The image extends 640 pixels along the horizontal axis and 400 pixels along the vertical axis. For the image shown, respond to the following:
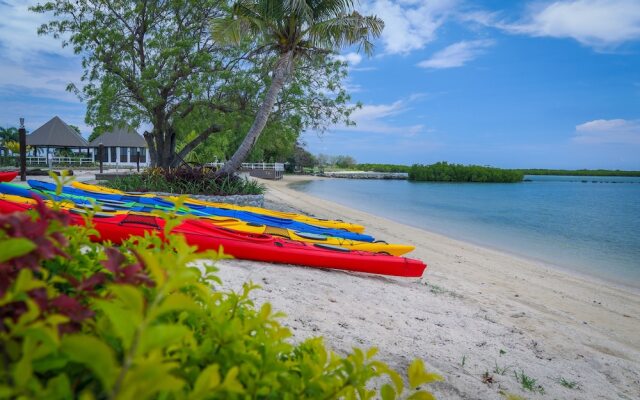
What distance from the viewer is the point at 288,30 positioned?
41.8 feet

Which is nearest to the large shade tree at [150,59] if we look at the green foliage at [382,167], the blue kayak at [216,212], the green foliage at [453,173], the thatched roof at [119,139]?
the blue kayak at [216,212]

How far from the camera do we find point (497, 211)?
81.6 ft

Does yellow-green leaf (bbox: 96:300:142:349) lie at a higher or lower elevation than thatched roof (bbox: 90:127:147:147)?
lower

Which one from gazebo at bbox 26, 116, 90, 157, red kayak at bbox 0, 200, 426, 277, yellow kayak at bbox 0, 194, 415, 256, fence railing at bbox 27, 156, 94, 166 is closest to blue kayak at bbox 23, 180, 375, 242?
yellow kayak at bbox 0, 194, 415, 256

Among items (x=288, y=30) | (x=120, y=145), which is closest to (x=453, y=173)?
(x=120, y=145)

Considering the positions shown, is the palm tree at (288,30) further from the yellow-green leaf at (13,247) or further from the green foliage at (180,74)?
the yellow-green leaf at (13,247)

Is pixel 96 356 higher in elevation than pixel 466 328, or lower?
higher

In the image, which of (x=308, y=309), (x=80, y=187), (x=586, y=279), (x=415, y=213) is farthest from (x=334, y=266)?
(x=415, y=213)

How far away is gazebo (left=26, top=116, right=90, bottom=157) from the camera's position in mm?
36000

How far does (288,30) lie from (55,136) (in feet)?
109

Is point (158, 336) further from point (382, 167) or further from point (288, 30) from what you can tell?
point (382, 167)

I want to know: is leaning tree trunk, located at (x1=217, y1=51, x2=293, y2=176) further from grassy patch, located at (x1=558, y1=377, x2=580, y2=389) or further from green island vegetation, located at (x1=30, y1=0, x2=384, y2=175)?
grassy patch, located at (x1=558, y1=377, x2=580, y2=389)

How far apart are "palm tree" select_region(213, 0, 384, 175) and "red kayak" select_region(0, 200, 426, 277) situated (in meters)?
7.57

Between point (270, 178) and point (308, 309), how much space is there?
3995 cm
